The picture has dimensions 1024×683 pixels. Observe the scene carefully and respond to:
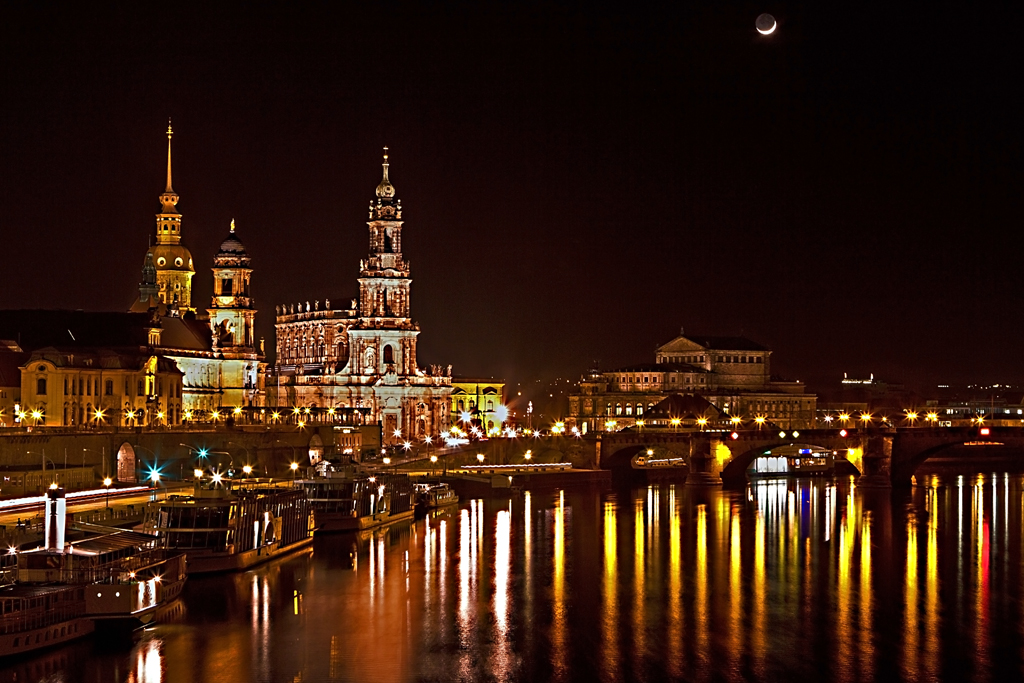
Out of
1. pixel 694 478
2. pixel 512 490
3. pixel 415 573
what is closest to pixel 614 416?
pixel 694 478

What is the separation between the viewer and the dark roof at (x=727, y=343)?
19500 cm

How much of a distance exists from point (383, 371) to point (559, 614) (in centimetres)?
7946

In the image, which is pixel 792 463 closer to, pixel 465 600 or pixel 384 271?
pixel 384 271

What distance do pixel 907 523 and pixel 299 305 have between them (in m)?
80.1

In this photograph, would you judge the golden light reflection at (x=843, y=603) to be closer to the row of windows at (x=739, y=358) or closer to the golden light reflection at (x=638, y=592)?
the golden light reflection at (x=638, y=592)

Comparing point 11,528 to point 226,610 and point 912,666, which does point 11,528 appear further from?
point 912,666

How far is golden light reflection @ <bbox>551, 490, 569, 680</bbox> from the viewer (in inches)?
1893

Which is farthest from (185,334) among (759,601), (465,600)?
(759,601)

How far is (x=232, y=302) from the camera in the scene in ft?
433

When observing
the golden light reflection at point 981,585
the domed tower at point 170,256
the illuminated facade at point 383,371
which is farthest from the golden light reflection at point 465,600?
the domed tower at point 170,256

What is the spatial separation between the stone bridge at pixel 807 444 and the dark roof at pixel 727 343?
227ft

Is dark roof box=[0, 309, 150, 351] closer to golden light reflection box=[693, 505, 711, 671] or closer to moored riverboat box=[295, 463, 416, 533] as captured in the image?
moored riverboat box=[295, 463, 416, 533]

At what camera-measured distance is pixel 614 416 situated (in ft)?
589

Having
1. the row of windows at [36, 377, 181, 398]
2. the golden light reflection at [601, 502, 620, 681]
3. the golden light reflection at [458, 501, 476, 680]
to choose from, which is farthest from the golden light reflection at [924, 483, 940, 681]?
the row of windows at [36, 377, 181, 398]
